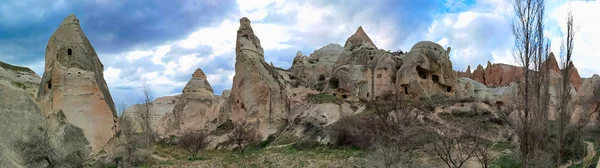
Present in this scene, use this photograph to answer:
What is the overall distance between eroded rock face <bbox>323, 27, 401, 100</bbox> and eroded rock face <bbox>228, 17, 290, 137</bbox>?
381 centimetres

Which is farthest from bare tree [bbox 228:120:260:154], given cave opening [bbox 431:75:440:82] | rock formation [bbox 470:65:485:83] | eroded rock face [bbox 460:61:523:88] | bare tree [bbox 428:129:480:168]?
rock formation [bbox 470:65:485:83]

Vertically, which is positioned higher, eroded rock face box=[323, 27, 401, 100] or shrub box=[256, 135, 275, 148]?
eroded rock face box=[323, 27, 401, 100]

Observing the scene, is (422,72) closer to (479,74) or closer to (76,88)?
(76,88)

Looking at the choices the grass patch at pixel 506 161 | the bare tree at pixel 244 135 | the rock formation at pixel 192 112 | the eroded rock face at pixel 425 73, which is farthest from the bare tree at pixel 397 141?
the rock formation at pixel 192 112

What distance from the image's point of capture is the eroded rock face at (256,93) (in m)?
33.9

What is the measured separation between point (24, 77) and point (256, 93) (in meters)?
13.9

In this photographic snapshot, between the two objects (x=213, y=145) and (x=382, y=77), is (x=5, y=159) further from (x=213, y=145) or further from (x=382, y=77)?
(x=382, y=77)

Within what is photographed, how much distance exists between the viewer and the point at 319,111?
102ft

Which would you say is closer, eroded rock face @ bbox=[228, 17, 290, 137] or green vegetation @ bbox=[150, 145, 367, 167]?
green vegetation @ bbox=[150, 145, 367, 167]

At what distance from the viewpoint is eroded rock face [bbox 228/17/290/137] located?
33.9 m

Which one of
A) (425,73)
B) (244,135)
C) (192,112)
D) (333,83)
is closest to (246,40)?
(333,83)

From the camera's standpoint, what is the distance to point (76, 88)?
19844 mm

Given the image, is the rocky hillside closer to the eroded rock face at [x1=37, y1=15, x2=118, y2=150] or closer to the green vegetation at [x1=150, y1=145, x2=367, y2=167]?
the eroded rock face at [x1=37, y1=15, x2=118, y2=150]

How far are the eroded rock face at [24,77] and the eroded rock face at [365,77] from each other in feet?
60.2
